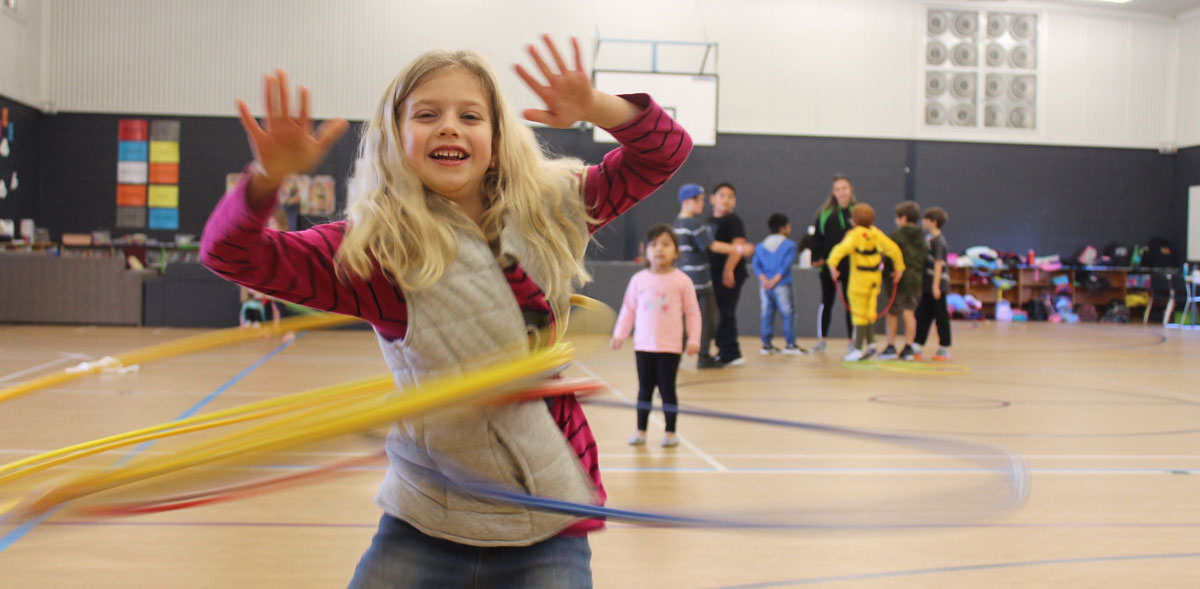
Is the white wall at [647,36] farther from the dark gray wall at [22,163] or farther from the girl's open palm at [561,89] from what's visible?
the girl's open palm at [561,89]

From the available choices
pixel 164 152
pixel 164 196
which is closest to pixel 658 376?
pixel 164 196

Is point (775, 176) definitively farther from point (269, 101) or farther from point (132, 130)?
point (269, 101)

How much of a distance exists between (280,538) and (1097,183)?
19.7 metres

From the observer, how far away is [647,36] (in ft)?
56.6

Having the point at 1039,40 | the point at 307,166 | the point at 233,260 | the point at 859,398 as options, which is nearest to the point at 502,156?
the point at 307,166

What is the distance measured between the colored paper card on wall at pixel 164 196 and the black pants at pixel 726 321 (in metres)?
11.4

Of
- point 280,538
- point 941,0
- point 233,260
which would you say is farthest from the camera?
point 941,0

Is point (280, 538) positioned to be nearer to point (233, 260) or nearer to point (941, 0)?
point (233, 260)

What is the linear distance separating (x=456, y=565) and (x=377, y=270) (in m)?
0.51

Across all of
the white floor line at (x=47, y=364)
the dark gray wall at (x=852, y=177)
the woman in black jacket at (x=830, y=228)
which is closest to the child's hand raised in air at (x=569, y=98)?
the white floor line at (x=47, y=364)

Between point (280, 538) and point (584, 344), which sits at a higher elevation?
point (584, 344)

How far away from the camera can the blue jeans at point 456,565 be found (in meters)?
1.51

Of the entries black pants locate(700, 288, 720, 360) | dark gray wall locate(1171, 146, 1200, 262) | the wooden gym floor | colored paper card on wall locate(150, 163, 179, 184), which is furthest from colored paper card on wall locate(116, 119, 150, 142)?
dark gray wall locate(1171, 146, 1200, 262)

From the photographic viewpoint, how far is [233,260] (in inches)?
56.0
